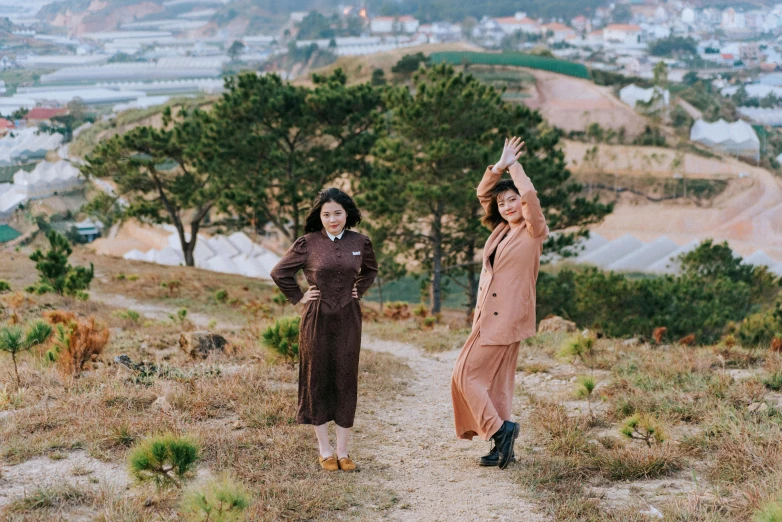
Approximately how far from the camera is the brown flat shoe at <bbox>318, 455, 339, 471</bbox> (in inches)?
173

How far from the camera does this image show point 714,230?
4772cm

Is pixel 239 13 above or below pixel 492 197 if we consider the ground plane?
above

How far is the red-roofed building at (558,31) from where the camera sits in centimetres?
14875

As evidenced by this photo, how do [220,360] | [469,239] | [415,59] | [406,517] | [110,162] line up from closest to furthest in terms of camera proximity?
[406,517] < [220,360] < [469,239] < [110,162] < [415,59]

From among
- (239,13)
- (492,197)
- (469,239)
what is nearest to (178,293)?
(469,239)

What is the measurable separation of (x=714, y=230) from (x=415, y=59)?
29.3 metres

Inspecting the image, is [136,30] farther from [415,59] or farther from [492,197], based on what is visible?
[492,197]

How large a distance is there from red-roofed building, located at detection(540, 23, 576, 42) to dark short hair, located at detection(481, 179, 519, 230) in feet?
496

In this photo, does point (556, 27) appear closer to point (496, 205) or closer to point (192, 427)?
point (496, 205)

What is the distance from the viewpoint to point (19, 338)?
19.1ft

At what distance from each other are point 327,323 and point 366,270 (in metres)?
0.45

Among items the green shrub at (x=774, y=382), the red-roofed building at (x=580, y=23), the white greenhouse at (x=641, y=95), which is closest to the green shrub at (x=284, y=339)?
the green shrub at (x=774, y=382)

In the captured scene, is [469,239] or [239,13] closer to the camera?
[469,239]

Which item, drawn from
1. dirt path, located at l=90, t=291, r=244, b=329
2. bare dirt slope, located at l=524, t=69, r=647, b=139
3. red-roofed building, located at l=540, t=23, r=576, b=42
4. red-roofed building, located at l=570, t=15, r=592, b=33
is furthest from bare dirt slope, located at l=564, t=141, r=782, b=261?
red-roofed building, located at l=570, t=15, r=592, b=33
